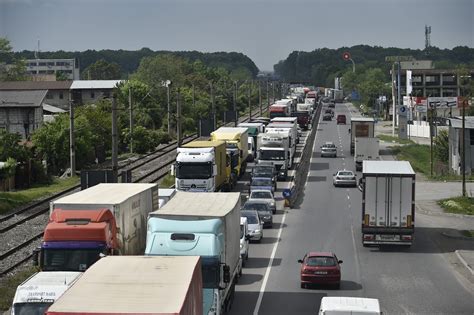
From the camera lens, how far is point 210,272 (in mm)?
23688

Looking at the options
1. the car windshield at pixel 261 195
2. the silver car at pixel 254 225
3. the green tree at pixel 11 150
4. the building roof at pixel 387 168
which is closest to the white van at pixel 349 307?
the building roof at pixel 387 168

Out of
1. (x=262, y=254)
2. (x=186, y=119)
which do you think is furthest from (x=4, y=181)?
(x=186, y=119)

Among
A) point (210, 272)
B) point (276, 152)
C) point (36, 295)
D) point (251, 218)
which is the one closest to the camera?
point (36, 295)

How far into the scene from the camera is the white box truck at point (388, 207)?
37.4 m

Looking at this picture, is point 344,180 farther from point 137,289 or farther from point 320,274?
point 137,289

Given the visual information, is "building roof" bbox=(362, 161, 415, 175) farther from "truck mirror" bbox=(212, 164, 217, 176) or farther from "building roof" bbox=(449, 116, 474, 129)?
"building roof" bbox=(449, 116, 474, 129)

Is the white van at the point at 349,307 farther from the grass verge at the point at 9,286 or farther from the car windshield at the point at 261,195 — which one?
the car windshield at the point at 261,195

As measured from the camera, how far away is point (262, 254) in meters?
37.3

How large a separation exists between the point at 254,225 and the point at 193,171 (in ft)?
35.2

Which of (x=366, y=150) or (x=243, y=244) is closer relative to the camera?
(x=243, y=244)

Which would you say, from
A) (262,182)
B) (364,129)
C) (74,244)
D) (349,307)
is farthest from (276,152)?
(349,307)

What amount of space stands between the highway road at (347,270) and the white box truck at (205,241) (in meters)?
2.96

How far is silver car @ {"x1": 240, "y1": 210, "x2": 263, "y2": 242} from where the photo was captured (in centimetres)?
3978

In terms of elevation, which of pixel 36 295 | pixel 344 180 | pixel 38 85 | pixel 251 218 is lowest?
pixel 344 180
